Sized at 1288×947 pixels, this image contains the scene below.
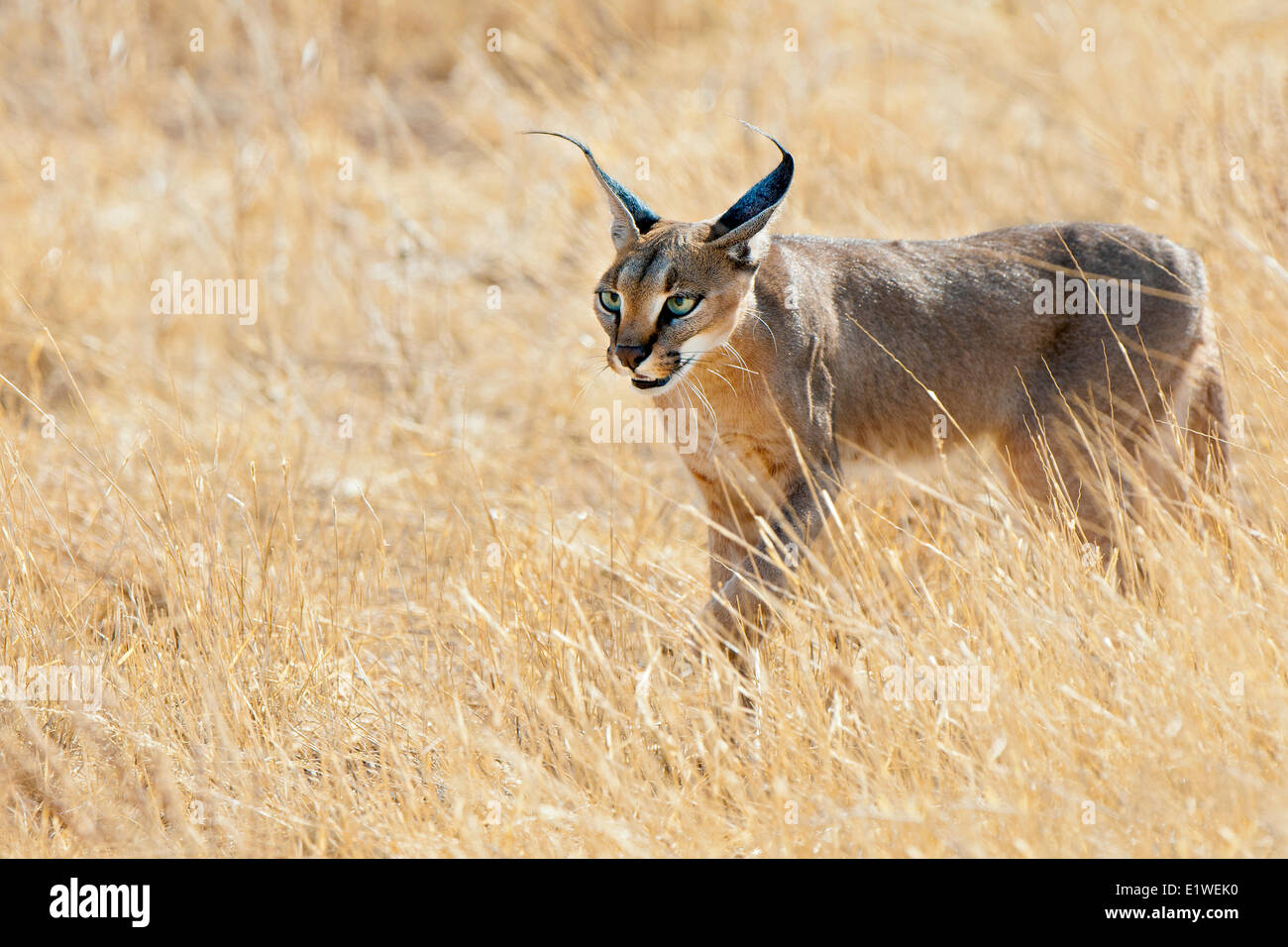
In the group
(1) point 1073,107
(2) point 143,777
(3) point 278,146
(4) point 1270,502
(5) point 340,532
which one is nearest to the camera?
(2) point 143,777

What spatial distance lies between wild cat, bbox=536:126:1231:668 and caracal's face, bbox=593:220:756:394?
0.07 m

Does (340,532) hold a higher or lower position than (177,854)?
higher

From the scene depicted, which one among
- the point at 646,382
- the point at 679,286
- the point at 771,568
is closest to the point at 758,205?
the point at 679,286

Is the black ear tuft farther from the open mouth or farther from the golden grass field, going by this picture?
the golden grass field

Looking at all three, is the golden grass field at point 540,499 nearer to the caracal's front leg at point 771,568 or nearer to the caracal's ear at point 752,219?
the caracal's front leg at point 771,568

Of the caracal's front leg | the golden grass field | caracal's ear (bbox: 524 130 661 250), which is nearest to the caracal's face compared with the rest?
caracal's ear (bbox: 524 130 661 250)

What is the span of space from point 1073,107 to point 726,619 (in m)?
5.59

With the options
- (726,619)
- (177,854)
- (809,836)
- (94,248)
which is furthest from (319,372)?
(809,836)

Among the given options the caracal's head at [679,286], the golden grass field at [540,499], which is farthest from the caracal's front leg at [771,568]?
the caracal's head at [679,286]

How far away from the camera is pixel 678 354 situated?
14.8 feet

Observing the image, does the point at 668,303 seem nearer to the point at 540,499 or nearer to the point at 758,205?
the point at 758,205

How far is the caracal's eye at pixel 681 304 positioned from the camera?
454cm

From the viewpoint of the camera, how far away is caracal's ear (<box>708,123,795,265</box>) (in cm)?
457

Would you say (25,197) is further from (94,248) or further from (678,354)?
(678,354)
